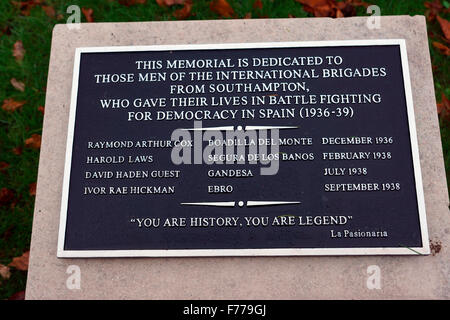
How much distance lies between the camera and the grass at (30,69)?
3287 millimetres

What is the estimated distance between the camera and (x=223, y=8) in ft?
12.5

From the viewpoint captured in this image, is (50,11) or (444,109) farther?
(50,11)

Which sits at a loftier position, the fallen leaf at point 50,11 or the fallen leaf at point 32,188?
the fallen leaf at point 50,11

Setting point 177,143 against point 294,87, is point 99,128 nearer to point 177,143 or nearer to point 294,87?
point 177,143

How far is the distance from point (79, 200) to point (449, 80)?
3.29m

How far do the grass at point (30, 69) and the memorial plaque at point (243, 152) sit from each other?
104 cm

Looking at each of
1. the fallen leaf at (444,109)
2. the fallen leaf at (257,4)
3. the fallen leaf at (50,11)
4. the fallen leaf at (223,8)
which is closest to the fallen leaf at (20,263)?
the fallen leaf at (50,11)

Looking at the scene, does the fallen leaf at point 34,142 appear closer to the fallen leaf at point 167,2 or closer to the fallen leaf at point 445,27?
the fallen leaf at point 167,2

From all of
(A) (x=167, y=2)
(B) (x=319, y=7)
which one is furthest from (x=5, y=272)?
(B) (x=319, y=7)

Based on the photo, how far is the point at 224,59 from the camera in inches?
110

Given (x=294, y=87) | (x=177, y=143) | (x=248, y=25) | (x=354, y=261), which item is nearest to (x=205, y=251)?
(x=177, y=143)

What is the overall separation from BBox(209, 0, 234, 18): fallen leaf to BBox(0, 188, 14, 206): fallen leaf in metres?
2.43

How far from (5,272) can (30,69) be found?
182 centimetres

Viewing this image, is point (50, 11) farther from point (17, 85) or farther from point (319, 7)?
point (319, 7)
